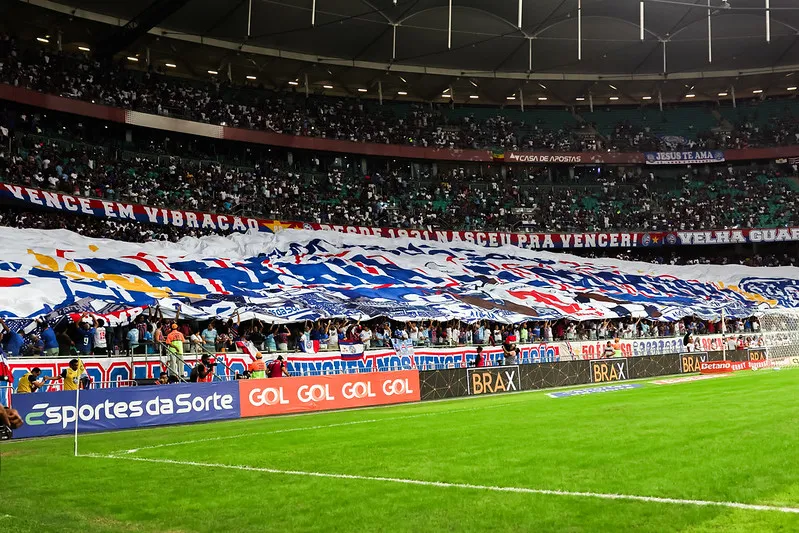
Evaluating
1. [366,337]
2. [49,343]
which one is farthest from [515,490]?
[366,337]

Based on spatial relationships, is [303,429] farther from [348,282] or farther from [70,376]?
[348,282]

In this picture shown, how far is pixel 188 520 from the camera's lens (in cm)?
822

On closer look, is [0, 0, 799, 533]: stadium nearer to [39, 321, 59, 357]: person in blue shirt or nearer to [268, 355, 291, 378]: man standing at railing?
[39, 321, 59, 357]: person in blue shirt

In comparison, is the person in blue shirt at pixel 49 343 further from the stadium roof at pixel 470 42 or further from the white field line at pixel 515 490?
the stadium roof at pixel 470 42

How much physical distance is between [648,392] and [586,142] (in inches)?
2036

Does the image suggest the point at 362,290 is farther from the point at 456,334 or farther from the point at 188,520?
the point at 188,520

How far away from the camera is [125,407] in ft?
66.5

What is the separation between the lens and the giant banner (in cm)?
4100

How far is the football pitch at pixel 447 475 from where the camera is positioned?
24.1ft

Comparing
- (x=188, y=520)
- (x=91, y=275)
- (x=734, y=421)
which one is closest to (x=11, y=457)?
(x=188, y=520)

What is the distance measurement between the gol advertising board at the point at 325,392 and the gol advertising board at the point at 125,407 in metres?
0.70

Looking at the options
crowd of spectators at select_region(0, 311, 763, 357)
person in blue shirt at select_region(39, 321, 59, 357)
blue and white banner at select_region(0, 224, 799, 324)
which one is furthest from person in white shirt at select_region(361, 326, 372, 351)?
person in blue shirt at select_region(39, 321, 59, 357)

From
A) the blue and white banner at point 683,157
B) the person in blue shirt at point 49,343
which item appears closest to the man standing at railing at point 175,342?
the person in blue shirt at point 49,343

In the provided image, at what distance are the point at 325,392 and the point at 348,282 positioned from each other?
12409 millimetres
